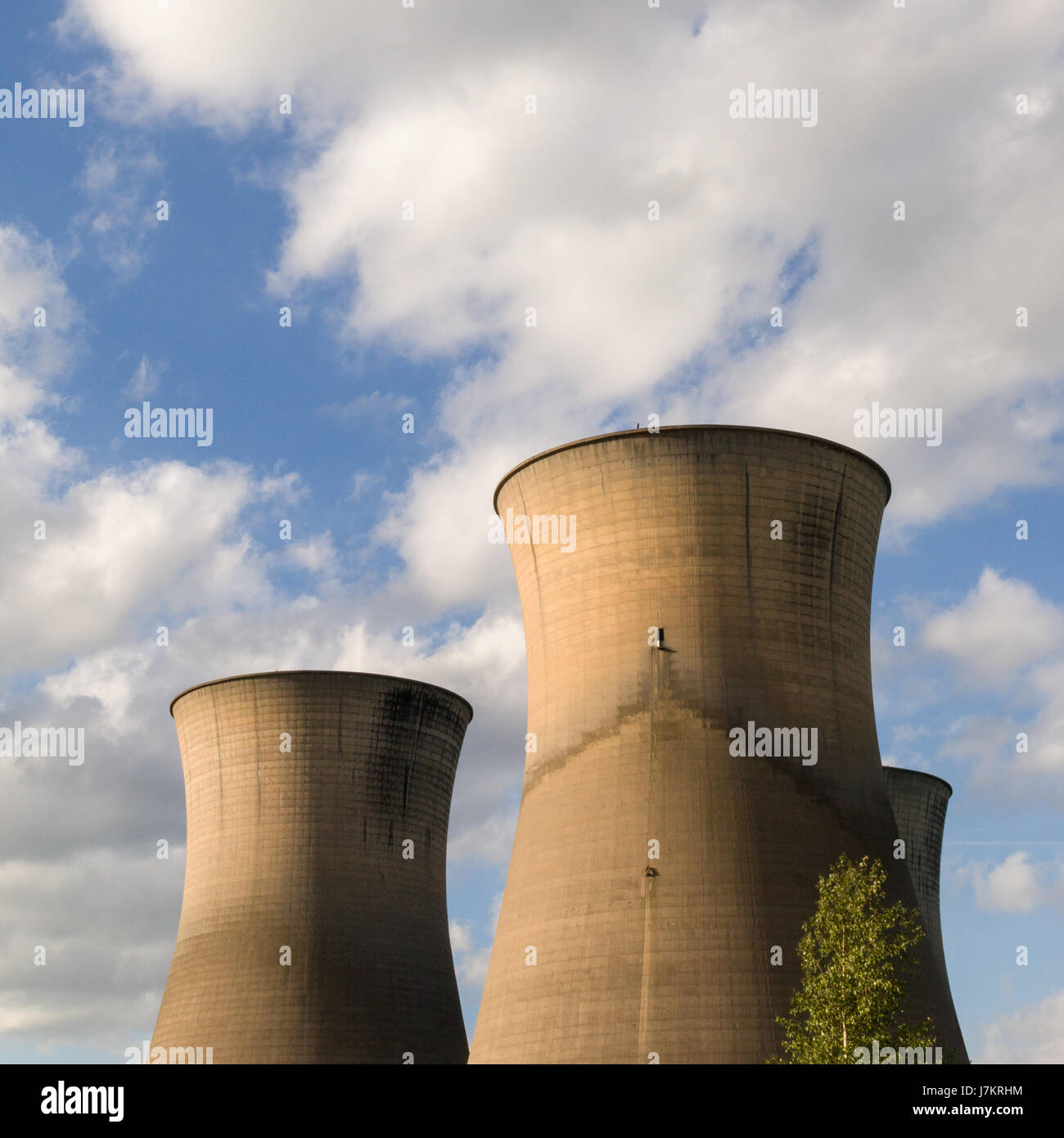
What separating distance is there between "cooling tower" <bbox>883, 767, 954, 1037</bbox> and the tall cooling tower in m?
13.6

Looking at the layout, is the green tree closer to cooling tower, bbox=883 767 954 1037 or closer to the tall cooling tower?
the tall cooling tower

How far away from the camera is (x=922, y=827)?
37031 mm

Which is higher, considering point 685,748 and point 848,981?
point 685,748

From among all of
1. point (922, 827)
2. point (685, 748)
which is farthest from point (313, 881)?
point (922, 827)

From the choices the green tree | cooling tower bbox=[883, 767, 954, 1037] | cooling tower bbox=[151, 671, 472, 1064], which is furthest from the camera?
cooling tower bbox=[883, 767, 954, 1037]

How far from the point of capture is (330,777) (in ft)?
106

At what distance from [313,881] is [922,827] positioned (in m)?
14.8

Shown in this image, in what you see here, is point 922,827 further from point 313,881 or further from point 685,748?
point 685,748

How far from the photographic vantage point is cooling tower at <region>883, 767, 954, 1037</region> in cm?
3641

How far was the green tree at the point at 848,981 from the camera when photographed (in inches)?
736

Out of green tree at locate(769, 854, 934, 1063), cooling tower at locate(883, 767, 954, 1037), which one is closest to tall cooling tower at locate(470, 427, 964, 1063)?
green tree at locate(769, 854, 934, 1063)

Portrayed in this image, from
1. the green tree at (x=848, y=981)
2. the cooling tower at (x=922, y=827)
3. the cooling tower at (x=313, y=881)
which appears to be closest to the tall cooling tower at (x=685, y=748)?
the green tree at (x=848, y=981)

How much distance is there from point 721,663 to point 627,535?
90.3 inches
